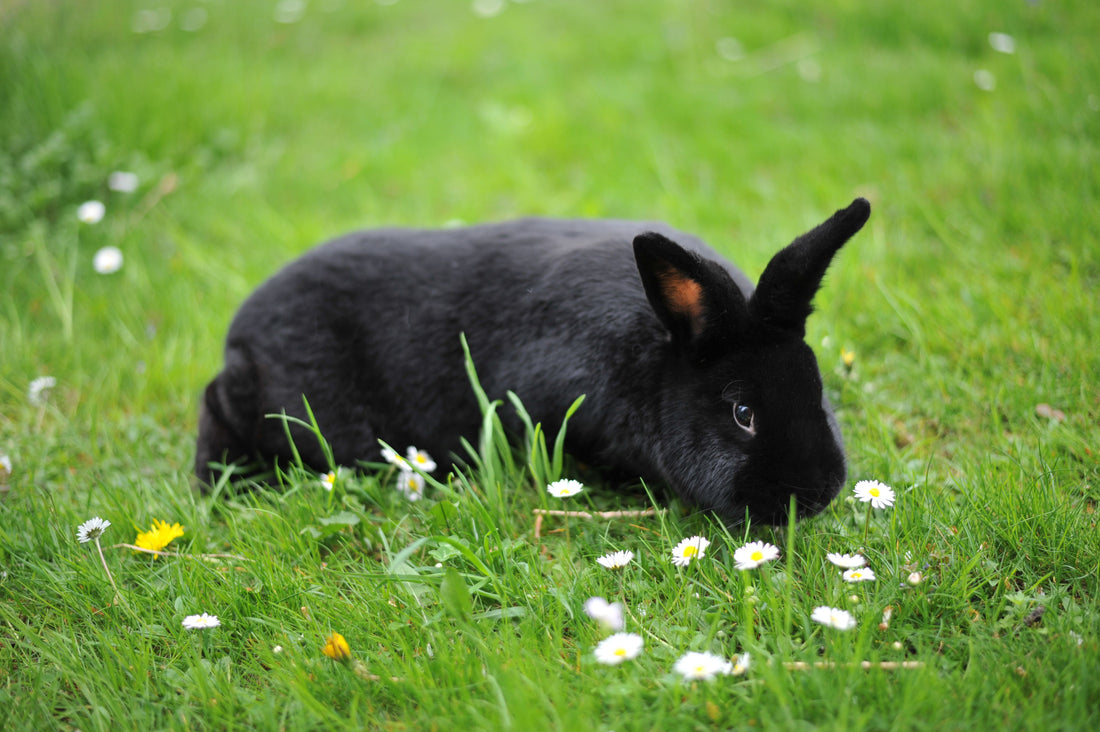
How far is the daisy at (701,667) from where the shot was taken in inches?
71.2

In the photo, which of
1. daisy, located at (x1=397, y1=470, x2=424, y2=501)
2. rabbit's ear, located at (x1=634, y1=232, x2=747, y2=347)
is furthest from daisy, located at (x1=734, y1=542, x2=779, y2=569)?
daisy, located at (x1=397, y1=470, x2=424, y2=501)

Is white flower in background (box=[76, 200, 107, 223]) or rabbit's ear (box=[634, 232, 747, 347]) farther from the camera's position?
white flower in background (box=[76, 200, 107, 223])

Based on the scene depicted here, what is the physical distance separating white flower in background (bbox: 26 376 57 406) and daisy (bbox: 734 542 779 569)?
3.05 m

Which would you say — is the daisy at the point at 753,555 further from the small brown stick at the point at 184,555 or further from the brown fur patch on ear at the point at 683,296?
the small brown stick at the point at 184,555

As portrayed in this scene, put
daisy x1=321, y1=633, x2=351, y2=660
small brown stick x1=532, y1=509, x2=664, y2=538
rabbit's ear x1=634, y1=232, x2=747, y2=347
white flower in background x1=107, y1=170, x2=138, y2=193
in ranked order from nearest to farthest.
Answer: daisy x1=321, y1=633, x2=351, y2=660, rabbit's ear x1=634, y1=232, x2=747, y2=347, small brown stick x1=532, y1=509, x2=664, y2=538, white flower in background x1=107, y1=170, x2=138, y2=193

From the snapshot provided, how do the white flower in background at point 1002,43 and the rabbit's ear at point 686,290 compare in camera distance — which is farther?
the white flower in background at point 1002,43

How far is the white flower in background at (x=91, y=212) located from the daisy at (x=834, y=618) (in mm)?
4289

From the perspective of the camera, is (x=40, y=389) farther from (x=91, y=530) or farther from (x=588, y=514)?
(x=588, y=514)

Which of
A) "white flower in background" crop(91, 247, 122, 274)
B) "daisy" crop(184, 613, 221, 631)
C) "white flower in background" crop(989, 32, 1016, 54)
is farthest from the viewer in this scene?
"white flower in background" crop(989, 32, 1016, 54)

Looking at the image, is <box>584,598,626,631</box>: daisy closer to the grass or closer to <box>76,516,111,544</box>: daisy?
the grass

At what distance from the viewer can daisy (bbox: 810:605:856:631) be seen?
6.20 ft

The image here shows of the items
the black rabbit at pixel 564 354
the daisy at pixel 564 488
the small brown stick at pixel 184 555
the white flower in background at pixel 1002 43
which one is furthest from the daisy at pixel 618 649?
the white flower in background at pixel 1002 43

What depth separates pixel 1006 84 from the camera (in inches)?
197

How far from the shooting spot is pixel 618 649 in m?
1.90
